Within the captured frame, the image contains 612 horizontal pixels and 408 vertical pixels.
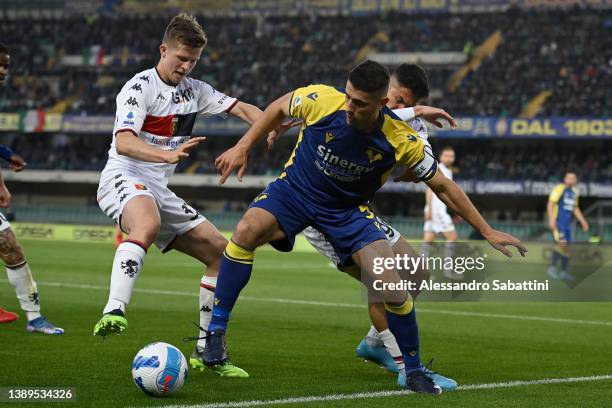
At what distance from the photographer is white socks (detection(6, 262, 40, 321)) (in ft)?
29.9

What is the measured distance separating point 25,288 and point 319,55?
3951 cm

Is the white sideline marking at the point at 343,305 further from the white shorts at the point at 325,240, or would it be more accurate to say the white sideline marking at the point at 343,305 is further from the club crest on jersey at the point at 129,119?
the club crest on jersey at the point at 129,119

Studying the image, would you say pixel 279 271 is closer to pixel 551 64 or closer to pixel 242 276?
pixel 242 276

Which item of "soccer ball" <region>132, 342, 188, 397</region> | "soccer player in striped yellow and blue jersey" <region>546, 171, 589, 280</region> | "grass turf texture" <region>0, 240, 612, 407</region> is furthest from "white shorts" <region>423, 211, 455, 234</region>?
"soccer ball" <region>132, 342, 188, 397</region>

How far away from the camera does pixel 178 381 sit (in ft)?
19.7

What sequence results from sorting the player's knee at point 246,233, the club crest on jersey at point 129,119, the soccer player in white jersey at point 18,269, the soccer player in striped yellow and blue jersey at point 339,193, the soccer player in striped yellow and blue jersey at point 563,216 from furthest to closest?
the soccer player in striped yellow and blue jersey at point 563,216 → the soccer player in white jersey at point 18,269 → the club crest on jersey at point 129,119 → the player's knee at point 246,233 → the soccer player in striped yellow and blue jersey at point 339,193

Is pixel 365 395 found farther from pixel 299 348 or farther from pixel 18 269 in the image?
pixel 18 269

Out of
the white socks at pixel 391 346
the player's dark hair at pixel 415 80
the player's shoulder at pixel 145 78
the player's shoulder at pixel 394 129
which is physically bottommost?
the white socks at pixel 391 346

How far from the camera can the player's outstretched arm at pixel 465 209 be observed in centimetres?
632

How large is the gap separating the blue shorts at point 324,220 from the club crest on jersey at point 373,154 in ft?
1.45

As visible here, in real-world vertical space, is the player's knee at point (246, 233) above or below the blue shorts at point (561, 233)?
below

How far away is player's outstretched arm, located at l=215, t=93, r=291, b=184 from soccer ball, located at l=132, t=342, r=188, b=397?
3.72 feet

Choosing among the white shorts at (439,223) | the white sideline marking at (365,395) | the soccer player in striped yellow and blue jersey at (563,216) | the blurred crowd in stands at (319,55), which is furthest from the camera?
the blurred crowd in stands at (319,55)

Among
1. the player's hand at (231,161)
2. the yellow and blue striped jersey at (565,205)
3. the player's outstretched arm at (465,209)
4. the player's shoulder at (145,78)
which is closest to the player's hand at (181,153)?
the player's hand at (231,161)
